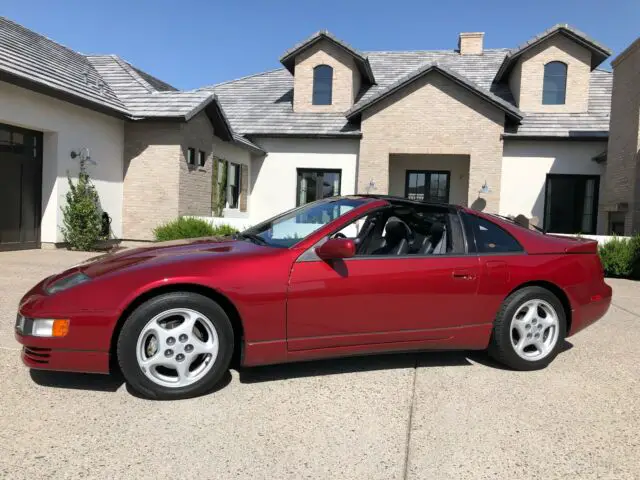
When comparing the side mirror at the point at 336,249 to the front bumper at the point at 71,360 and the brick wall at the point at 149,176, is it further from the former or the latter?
the brick wall at the point at 149,176

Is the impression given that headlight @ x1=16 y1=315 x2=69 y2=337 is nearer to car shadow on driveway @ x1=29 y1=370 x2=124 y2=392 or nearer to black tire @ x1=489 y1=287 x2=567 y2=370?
car shadow on driveway @ x1=29 y1=370 x2=124 y2=392

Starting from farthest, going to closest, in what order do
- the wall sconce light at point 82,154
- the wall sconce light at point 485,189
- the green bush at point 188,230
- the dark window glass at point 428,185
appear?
the dark window glass at point 428,185, the wall sconce light at point 485,189, the wall sconce light at point 82,154, the green bush at point 188,230

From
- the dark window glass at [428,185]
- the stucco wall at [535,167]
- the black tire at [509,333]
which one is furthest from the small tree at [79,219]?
the stucco wall at [535,167]

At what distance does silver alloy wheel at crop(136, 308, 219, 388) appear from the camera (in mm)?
3062

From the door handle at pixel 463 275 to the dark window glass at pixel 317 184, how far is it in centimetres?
1393

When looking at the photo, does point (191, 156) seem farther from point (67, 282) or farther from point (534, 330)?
point (534, 330)

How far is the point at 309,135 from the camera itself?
56.3 ft

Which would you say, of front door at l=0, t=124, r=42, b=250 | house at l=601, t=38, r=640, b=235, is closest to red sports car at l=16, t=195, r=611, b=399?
front door at l=0, t=124, r=42, b=250

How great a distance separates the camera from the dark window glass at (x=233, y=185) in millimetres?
16734

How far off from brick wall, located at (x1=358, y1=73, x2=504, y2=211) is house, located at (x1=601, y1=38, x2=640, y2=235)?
322 cm

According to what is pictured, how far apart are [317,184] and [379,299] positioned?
14.5 meters

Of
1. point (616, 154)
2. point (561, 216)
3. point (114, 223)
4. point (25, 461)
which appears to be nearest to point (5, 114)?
point (114, 223)

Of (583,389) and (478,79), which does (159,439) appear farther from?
(478,79)

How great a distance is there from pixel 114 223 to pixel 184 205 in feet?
6.32
